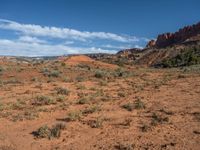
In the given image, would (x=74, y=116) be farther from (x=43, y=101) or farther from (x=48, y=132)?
(x=43, y=101)

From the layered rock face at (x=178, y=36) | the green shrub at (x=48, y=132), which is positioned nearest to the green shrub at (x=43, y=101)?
the green shrub at (x=48, y=132)

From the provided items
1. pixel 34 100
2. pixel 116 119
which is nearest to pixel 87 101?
pixel 34 100

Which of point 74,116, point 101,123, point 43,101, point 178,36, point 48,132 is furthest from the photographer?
point 178,36

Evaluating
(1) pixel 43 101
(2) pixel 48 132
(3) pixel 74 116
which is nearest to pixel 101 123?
(3) pixel 74 116

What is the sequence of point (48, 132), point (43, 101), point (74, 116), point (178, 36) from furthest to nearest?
point (178, 36) → point (43, 101) → point (74, 116) → point (48, 132)

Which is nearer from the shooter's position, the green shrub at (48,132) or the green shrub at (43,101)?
the green shrub at (48,132)

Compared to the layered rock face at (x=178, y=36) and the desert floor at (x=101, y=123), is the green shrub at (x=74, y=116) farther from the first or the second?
the layered rock face at (x=178, y=36)

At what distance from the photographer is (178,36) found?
141750 mm

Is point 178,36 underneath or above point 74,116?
above

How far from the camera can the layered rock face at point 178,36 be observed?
432 ft

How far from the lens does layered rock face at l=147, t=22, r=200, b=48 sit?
132m

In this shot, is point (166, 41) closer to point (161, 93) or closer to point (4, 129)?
point (161, 93)

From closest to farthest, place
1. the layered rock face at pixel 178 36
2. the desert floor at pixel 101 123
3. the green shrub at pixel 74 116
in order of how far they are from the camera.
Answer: the desert floor at pixel 101 123 → the green shrub at pixel 74 116 → the layered rock face at pixel 178 36

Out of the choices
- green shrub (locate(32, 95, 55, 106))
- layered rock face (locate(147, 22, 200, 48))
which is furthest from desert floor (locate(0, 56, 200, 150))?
layered rock face (locate(147, 22, 200, 48))
